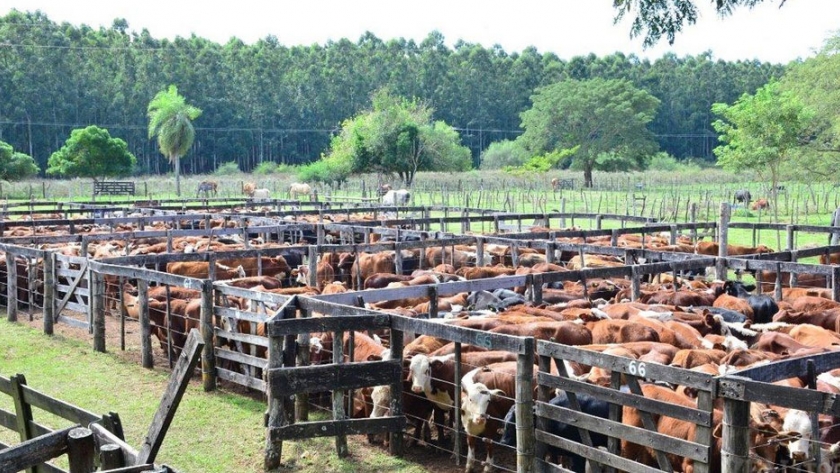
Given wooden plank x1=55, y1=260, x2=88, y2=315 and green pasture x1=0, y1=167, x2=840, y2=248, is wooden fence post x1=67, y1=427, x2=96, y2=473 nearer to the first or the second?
wooden plank x1=55, y1=260, x2=88, y2=315

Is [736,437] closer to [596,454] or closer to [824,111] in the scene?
[596,454]

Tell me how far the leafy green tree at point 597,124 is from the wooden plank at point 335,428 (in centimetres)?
8036

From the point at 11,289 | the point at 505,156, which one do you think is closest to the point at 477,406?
the point at 11,289

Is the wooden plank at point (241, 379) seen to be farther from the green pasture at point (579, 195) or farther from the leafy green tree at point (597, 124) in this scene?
the leafy green tree at point (597, 124)

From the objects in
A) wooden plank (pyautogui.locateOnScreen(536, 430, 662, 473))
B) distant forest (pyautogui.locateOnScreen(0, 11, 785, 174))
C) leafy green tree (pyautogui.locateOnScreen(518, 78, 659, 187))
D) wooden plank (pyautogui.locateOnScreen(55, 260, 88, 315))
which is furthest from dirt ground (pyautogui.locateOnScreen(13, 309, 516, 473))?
distant forest (pyautogui.locateOnScreen(0, 11, 785, 174))

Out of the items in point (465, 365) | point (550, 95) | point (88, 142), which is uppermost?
point (550, 95)

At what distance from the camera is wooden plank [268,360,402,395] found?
9273 millimetres

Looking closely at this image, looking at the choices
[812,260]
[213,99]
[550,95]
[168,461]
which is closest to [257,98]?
[213,99]

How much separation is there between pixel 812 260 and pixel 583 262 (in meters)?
10.2

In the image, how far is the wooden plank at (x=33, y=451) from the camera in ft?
16.1

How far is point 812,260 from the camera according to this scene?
82.6 feet

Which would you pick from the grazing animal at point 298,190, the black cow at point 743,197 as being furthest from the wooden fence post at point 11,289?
the grazing animal at point 298,190

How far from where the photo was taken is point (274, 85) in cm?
A: 12069

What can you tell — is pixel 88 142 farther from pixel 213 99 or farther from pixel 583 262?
pixel 583 262
